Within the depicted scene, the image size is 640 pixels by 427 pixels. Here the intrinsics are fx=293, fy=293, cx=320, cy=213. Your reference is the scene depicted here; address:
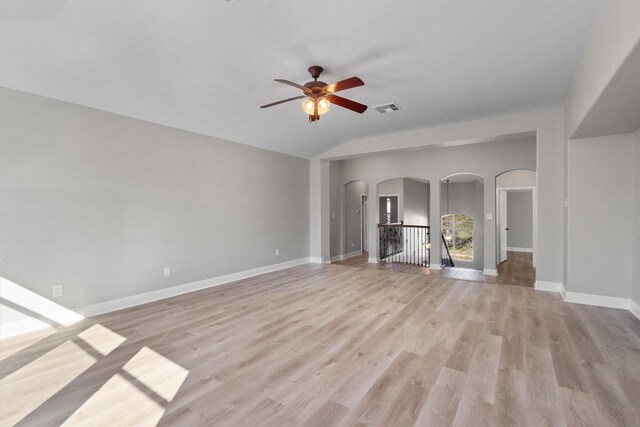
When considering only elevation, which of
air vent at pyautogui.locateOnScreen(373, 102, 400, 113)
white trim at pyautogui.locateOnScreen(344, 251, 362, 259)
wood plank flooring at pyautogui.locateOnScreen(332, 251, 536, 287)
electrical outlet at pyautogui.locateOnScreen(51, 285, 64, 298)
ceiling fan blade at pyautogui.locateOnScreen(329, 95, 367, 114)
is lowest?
wood plank flooring at pyautogui.locateOnScreen(332, 251, 536, 287)

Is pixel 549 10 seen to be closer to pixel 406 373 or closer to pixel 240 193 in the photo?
pixel 406 373

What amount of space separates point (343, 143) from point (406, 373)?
5.58 meters

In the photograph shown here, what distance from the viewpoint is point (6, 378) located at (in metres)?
2.45

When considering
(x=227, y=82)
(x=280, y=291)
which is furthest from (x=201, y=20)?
(x=280, y=291)

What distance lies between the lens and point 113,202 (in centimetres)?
417

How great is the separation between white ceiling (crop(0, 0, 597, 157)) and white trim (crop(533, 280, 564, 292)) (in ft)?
9.90

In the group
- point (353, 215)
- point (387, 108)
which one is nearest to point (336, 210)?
point (353, 215)

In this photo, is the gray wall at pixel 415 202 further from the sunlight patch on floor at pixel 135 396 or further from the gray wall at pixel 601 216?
the sunlight patch on floor at pixel 135 396

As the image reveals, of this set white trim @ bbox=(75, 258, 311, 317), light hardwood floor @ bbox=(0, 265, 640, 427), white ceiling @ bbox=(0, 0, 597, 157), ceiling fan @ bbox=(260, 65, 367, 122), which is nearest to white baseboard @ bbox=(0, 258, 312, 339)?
white trim @ bbox=(75, 258, 311, 317)

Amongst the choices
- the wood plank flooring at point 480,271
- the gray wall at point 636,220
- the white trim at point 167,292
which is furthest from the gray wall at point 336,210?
the gray wall at point 636,220

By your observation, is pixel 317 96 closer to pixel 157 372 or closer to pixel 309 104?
pixel 309 104

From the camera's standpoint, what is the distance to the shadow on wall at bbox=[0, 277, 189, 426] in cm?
203

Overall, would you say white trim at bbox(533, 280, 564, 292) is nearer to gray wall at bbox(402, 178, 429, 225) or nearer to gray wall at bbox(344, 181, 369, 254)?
gray wall at bbox(344, 181, 369, 254)

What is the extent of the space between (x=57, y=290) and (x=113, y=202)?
4.18 feet
